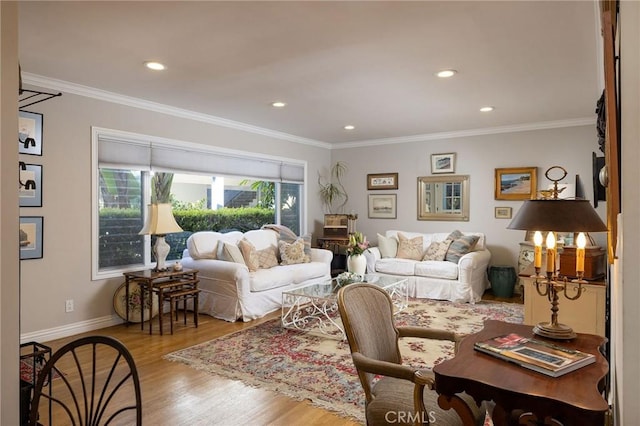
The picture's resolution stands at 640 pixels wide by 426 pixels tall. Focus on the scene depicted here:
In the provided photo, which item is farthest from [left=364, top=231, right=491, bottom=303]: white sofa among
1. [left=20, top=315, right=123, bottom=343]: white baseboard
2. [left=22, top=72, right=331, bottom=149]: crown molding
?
[left=20, top=315, right=123, bottom=343]: white baseboard

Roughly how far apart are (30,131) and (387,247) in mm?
4737

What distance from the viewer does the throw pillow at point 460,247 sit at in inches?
231

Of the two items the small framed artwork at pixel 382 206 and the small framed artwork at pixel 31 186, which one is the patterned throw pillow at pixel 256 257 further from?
the small framed artwork at pixel 382 206

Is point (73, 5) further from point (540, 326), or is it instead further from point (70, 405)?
point (540, 326)

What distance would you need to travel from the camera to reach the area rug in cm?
283

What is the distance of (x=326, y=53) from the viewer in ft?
10.3

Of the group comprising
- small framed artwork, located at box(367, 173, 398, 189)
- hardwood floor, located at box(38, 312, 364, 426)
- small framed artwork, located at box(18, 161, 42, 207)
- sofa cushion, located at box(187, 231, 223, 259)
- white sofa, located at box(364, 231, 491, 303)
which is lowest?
hardwood floor, located at box(38, 312, 364, 426)

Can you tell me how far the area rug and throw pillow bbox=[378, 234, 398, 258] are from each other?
1.78 m

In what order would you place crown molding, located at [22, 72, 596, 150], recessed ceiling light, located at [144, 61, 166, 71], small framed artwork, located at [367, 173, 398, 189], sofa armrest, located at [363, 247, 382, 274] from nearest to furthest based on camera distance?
recessed ceiling light, located at [144, 61, 166, 71]
crown molding, located at [22, 72, 596, 150]
sofa armrest, located at [363, 247, 382, 274]
small framed artwork, located at [367, 173, 398, 189]

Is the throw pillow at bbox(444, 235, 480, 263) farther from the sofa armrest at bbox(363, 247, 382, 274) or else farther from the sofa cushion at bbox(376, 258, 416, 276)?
the sofa armrest at bbox(363, 247, 382, 274)

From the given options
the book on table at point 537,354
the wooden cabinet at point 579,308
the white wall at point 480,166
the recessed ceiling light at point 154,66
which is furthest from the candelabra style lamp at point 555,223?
the white wall at point 480,166

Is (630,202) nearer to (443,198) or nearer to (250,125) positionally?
(250,125)

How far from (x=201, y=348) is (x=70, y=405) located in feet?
3.79

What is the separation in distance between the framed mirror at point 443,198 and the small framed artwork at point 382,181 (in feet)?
1.46
